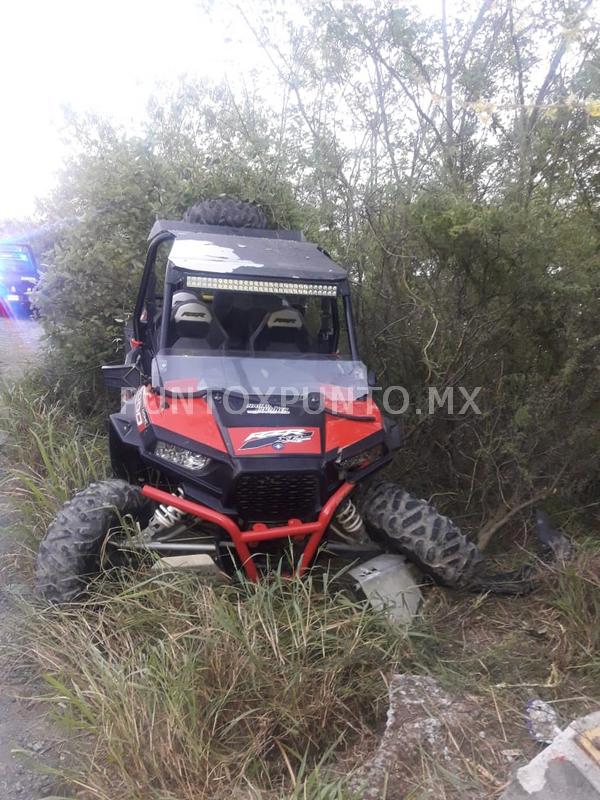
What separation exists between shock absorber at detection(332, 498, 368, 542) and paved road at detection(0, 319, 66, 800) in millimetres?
1645

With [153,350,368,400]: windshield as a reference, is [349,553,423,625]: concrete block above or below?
below

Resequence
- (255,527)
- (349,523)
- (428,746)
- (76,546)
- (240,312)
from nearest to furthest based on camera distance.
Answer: (428,746) < (255,527) < (76,546) < (349,523) < (240,312)

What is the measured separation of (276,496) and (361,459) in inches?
21.3

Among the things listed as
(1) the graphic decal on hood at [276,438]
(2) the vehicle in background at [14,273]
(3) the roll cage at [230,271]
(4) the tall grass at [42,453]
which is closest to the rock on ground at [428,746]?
(1) the graphic decal on hood at [276,438]

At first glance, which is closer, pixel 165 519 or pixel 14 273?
pixel 165 519

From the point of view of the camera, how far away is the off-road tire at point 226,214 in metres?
5.40

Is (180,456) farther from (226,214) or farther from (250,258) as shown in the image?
(226,214)

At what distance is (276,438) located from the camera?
3287 millimetres

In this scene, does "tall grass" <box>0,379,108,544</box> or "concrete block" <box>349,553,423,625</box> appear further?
"tall grass" <box>0,379,108,544</box>

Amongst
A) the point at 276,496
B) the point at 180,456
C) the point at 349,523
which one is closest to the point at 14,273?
the point at 180,456

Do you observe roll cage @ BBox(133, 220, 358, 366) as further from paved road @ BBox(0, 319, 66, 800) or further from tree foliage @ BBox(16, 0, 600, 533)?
paved road @ BBox(0, 319, 66, 800)

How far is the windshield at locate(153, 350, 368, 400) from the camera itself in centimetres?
372

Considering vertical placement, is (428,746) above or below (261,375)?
below

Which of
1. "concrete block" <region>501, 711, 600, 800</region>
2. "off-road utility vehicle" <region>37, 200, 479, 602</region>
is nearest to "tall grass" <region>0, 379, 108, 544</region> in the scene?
"off-road utility vehicle" <region>37, 200, 479, 602</region>
